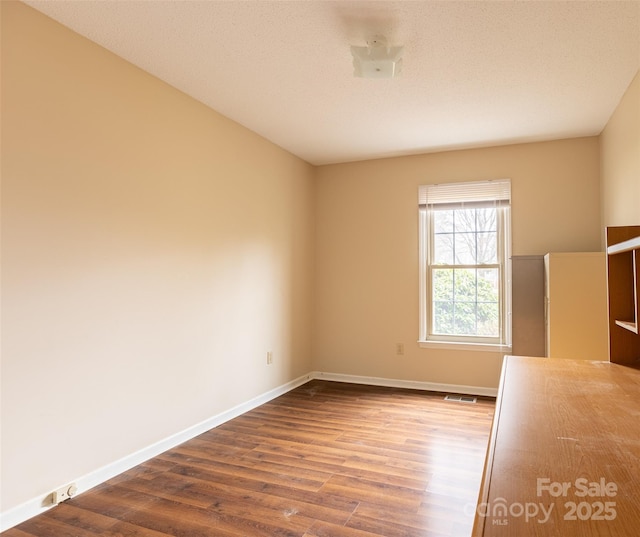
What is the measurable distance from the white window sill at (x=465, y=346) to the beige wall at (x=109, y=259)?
184 cm

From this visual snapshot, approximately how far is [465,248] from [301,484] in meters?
3.06

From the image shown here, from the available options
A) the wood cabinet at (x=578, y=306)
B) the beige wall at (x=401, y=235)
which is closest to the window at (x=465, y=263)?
the beige wall at (x=401, y=235)

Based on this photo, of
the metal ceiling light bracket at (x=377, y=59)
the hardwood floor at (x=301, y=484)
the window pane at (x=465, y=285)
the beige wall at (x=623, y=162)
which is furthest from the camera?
the window pane at (x=465, y=285)

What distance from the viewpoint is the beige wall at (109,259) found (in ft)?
7.12

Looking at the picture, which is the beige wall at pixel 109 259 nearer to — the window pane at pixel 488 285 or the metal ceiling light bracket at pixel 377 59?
the metal ceiling light bracket at pixel 377 59

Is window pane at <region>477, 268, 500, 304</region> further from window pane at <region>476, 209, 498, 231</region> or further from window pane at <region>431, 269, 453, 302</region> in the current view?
window pane at <region>476, 209, 498, 231</region>

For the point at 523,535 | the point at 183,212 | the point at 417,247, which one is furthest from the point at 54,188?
the point at 417,247

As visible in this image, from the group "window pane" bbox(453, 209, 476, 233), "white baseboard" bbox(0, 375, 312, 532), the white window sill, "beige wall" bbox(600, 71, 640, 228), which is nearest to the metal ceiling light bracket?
"beige wall" bbox(600, 71, 640, 228)

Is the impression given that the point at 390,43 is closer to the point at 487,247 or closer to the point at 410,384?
the point at 487,247

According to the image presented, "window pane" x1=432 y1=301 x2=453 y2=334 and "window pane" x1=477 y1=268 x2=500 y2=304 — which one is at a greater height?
"window pane" x1=477 y1=268 x2=500 y2=304

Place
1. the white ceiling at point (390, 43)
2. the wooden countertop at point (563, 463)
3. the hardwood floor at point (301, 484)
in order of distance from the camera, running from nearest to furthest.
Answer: the wooden countertop at point (563, 463) < the hardwood floor at point (301, 484) < the white ceiling at point (390, 43)

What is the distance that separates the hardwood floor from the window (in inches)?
43.6

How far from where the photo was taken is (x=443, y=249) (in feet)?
15.7

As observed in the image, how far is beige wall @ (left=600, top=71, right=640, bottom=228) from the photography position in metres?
2.96
